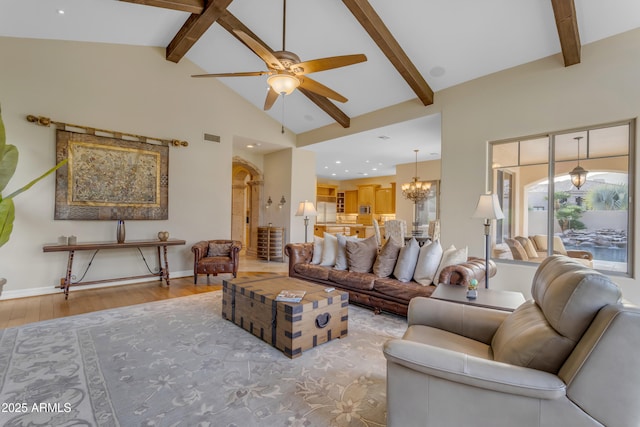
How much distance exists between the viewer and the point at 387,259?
4004 millimetres

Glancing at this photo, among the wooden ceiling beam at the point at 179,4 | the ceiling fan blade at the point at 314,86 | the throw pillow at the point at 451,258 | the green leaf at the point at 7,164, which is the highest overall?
the wooden ceiling beam at the point at 179,4

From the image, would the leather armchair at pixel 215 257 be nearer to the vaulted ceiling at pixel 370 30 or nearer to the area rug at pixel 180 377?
the area rug at pixel 180 377

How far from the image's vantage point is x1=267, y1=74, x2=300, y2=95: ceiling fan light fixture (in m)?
3.18

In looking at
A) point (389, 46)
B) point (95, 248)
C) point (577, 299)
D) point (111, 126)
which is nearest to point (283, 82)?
point (389, 46)

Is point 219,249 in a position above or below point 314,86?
below

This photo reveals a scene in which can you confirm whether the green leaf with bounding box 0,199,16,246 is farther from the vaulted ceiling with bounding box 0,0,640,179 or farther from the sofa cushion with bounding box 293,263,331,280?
the sofa cushion with bounding box 293,263,331,280

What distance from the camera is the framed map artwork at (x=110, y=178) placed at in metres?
→ 4.63

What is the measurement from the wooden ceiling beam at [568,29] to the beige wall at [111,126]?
17.8ft

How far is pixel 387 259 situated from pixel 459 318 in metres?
1.92

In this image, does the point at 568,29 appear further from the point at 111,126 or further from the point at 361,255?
the point at 111,126

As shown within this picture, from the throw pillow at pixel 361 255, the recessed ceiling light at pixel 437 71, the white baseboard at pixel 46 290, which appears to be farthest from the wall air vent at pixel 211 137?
the recessed ceiling light at pixel 437 71

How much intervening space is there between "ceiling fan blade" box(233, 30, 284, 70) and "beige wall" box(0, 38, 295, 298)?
3462mm

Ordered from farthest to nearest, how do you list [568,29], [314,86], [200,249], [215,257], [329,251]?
[215,257] < [200,249] < [329,251] < [314,86] < [568,29]

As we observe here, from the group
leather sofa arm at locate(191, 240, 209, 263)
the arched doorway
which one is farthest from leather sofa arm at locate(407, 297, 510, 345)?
the arched doorway
